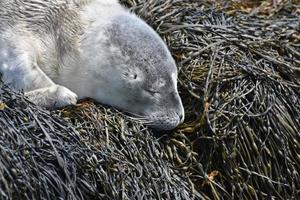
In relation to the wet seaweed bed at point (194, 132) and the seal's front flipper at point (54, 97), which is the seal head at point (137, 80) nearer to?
the wet seaweed bed at point (194, 132)

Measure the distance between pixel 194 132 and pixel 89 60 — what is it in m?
0.52

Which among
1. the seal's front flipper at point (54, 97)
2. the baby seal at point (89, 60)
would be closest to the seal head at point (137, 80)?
the baby seal at point (89, 60)

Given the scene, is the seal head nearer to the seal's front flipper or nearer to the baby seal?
the baby seal

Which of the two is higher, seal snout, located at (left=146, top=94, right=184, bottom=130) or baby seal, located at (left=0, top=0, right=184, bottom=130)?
baby seal, located at (left=0, top=0, right=184, bottom=130)

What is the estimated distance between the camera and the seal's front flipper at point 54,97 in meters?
3.10

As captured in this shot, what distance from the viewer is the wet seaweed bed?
9.51 ft

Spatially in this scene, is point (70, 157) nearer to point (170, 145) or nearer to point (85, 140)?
point (85, 140)

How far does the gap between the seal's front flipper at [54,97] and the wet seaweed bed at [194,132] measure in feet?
0.18

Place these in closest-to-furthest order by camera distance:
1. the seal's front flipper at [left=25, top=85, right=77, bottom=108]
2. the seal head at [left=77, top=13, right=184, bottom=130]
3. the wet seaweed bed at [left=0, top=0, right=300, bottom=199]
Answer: the wet seaweed bed at [left=0, top=0, right=300, bottom=199] < the seal's front flipper at [left=25, top=85, right=77, bottom=108] < the seal head at [left=77, top=13, right=184, bottom=130]

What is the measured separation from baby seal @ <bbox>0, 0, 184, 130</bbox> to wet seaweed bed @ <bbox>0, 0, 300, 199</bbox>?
0.09 metres

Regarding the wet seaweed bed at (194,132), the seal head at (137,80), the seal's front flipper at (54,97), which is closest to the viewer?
the wet seaweed bed at (194,132)

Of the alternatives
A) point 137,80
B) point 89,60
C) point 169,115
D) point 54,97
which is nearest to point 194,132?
point 169,115

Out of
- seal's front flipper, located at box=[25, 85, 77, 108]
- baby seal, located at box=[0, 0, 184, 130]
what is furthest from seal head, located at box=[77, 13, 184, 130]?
seal's front flipper, located at box=[25, 85, 77, 108]

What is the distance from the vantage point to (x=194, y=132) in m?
3.46
